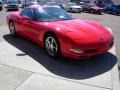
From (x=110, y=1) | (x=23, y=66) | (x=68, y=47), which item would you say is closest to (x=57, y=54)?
(x=68, y=47)

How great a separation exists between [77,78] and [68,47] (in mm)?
795

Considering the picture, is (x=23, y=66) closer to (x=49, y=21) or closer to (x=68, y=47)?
(x=68, y=47)

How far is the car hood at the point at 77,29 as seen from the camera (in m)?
4.65

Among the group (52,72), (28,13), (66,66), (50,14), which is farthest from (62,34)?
(28,13)

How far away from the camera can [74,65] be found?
15.7 ft

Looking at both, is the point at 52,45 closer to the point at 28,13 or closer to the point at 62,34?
the point at 62,34

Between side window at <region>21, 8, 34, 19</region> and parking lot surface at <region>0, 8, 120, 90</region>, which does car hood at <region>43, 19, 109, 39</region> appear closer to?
parking lot surface at <region>0, 8, 120, 90</region>

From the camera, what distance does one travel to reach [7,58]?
5.21 meters

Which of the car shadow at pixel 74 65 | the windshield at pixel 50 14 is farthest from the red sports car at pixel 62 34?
the car shadow at pixel 74 65

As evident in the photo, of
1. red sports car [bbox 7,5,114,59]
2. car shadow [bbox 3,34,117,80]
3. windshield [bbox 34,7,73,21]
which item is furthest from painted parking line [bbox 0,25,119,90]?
windshield [bbox 34,7,73,21]

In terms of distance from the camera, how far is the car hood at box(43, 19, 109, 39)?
15.3 ft

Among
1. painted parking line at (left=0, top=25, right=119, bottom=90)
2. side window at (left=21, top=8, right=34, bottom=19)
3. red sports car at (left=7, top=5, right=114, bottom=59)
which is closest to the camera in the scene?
painted parking line at (left=0, top=25, right=119, bottom=90)

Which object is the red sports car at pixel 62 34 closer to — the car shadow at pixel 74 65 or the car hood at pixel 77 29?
the car hood at pixel 77 29

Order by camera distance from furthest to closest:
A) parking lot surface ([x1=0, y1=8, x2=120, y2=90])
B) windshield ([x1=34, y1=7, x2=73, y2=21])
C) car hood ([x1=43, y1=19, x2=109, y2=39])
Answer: windshield ([x1=34, y1=7, x2=73, y2=21]), car hood ([x1=43, y1=19, x2=109, y2=39]), parking lot surface ([x1=0, y1=8, x2=120, y2=90])
